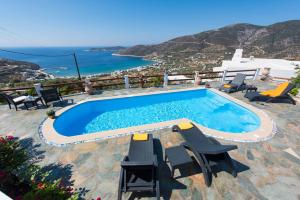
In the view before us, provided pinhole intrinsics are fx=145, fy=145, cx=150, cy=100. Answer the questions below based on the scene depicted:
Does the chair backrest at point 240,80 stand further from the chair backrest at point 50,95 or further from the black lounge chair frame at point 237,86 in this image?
the chair backrest at point 50,95

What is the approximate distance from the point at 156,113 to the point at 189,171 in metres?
4.93

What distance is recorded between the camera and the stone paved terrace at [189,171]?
3.36 meters

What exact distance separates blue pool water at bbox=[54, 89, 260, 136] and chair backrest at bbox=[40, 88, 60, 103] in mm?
1243

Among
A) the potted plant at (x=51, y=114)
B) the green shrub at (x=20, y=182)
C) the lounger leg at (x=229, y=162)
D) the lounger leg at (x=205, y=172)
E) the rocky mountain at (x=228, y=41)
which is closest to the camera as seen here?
the green shrub at (x=20, y=182)

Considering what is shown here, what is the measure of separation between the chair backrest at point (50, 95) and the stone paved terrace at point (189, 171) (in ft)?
8.09

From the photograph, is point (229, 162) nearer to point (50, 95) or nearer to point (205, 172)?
point (205, 172)

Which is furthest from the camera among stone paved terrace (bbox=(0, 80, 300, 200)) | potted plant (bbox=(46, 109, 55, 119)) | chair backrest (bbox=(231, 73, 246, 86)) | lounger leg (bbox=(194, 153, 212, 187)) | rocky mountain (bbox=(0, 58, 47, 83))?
rocky mountain (bbox=(0, 58, 47, 83))

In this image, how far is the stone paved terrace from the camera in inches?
132

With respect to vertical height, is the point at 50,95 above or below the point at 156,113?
above

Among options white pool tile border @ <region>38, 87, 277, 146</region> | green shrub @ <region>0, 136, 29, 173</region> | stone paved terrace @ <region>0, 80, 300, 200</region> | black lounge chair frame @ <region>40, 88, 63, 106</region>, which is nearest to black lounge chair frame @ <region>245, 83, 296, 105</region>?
white pool tile border @ <region>38, 87, 277, 146</region>

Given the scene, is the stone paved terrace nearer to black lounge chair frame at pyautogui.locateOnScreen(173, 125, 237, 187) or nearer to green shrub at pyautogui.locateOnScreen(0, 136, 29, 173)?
black lounge chair frame at pyautogui.locateOnScreen(173, 125, 237, 187)

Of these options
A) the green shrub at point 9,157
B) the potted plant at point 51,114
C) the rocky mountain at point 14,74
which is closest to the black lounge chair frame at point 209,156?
the green shrub at point 9,157

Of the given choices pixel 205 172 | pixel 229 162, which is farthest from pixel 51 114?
pixel 229 162

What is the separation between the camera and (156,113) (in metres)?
8.65
